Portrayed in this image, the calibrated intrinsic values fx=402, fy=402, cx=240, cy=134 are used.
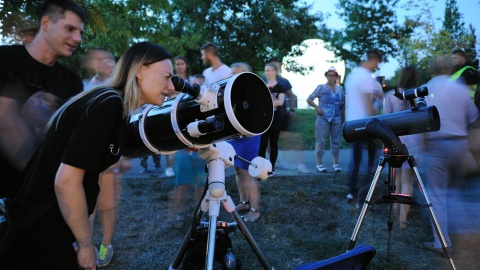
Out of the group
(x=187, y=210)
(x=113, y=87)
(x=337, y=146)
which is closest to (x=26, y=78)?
(x=113, y=87)

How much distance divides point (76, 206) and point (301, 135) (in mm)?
9397

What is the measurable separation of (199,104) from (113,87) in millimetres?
389

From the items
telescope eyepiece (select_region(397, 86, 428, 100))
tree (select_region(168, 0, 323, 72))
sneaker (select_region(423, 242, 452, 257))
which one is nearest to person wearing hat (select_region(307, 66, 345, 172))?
sneaker (select_region(423, 242, 452, 257))

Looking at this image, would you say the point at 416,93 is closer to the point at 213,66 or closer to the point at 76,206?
the point at 76,206

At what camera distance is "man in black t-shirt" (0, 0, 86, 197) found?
188 cm

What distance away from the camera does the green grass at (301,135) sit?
658cm

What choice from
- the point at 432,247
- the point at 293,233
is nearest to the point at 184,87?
the point at 293,233

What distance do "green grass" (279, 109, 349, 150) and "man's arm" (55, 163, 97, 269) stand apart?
5.04 meters

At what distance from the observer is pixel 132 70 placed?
1.60m

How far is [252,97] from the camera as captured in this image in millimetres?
1939

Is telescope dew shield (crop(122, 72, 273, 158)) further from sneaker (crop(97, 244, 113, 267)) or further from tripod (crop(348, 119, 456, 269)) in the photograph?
sneaker (crop(97, 244, 113, 267))

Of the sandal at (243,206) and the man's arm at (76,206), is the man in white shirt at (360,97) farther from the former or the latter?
the man's arm at (76,206)

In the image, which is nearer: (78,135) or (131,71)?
(78,135)

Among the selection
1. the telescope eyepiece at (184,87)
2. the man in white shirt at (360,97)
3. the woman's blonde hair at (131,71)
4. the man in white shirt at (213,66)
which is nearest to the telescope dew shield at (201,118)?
the telescope eyepiece at (184,87)
